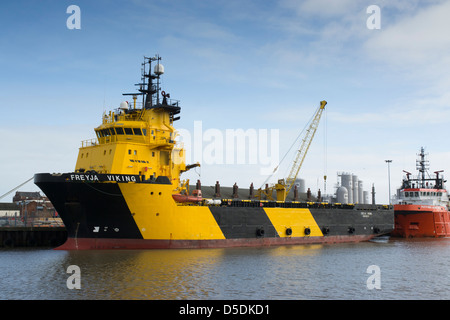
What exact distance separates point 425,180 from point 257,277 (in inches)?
1830

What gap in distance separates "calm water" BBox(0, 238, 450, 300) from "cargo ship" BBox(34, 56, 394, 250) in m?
1.77

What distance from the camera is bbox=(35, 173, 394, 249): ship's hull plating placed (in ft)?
98.7

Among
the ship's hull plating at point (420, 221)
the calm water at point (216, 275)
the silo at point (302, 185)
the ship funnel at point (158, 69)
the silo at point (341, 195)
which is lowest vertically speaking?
the calm water at point (216, 275)

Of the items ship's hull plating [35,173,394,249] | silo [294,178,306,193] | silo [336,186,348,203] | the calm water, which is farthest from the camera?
silo [294,178,306,193]

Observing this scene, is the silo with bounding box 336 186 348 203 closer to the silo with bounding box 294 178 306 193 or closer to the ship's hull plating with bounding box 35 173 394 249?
the ship's hull plating with bounding box 35 173 394 249

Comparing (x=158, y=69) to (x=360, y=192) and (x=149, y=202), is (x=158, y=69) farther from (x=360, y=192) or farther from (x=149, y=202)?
(x=360, y=192)

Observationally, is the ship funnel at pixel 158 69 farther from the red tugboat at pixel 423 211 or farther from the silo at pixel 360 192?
the silo at pixel 360 192

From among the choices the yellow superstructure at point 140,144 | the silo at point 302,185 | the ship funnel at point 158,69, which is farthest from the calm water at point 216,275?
the silo at point 302,185

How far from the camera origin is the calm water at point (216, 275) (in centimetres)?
1911

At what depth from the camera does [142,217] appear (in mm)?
31031

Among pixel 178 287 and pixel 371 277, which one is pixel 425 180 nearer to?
pixel 371 277

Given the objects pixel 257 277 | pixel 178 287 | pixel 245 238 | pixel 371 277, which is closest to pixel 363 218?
pixel 245 238

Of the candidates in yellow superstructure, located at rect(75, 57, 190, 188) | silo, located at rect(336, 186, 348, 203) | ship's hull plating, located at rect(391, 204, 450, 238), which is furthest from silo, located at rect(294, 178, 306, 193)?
yellow superstructure, located at rect(75, 57, 190, 188)

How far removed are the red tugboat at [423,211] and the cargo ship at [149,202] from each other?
60.6 feet
